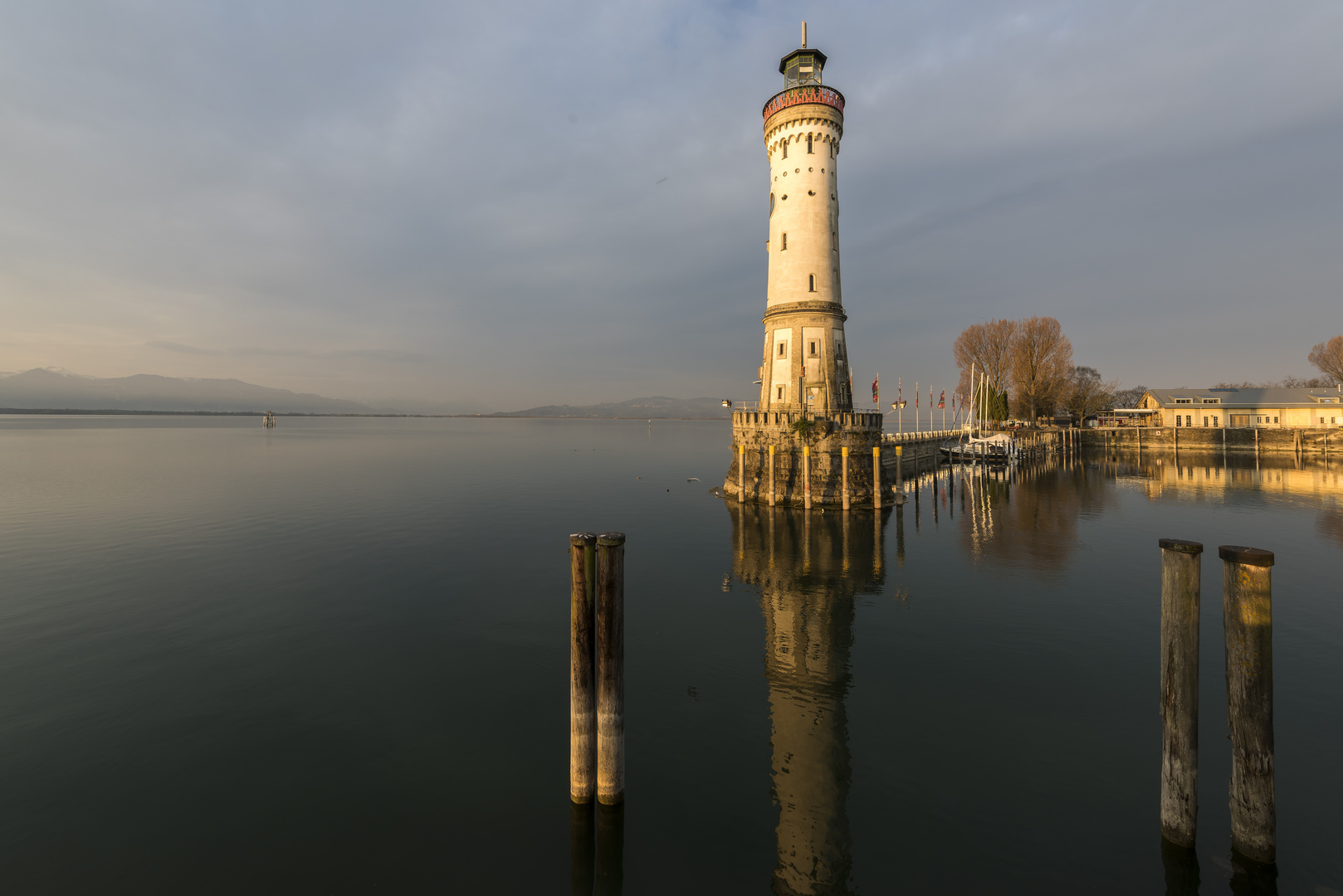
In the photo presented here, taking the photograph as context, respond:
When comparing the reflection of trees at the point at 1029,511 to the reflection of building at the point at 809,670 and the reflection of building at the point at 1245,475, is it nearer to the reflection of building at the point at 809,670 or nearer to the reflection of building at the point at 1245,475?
the reflection of building at the point at 1245,475

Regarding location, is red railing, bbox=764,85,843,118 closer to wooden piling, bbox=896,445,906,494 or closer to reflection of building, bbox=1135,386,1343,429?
wooden piling, bbox=896,445,906,494

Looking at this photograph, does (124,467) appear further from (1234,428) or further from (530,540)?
(1234,428)

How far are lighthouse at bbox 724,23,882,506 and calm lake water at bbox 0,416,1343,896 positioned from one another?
26.7 ft

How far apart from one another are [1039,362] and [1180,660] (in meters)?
91.5

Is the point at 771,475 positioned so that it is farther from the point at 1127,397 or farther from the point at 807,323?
the point at 1127,397

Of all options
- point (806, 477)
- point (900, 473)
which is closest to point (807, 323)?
point (806, 477)

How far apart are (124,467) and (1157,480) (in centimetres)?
10641

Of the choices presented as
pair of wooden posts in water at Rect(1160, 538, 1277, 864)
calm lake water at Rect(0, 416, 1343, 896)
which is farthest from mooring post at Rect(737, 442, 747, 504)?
pair of wooden posts in water at Rect(1160, 538, 1277, 864)

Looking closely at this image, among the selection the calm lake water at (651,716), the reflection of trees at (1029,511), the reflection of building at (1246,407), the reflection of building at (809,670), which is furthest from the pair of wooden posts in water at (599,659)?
the reflection of building at (1246,407)

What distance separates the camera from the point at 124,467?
192 ft

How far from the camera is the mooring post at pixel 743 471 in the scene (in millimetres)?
36375

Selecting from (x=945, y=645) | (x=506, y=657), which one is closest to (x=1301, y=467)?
(x=945, y=645)

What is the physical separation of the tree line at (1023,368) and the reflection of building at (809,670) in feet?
217

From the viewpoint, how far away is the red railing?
3369 cm
